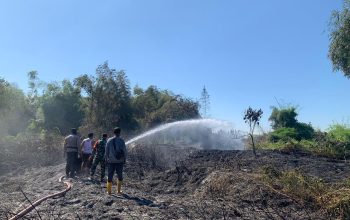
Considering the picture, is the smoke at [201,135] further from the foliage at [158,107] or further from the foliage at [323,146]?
the foliage at [158,107]

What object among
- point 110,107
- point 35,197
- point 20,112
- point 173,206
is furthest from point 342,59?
point 20,112

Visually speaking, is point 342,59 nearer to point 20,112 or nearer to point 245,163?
point 245,163

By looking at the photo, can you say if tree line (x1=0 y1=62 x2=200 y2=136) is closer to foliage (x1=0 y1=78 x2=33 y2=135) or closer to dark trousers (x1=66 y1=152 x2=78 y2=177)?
foliage (x1=0 y1=78 x2=33 y2=135)

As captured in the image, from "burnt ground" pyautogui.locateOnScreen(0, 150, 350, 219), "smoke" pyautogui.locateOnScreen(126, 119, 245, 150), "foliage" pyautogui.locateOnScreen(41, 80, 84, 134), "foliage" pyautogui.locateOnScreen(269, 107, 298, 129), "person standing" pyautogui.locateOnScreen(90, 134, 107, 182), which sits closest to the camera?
"burnt ground" pyautogui.locateOnScreen(0, 150, 350, 219)

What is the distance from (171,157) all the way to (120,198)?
353 inches

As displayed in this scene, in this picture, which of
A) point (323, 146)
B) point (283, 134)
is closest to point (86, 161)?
point (323, 146)

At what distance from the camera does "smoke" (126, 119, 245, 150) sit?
93.0ft

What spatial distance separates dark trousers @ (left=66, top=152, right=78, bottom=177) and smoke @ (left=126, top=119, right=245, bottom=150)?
12.4 m

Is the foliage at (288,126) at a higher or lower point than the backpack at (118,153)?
higher

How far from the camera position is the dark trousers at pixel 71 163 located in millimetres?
15297

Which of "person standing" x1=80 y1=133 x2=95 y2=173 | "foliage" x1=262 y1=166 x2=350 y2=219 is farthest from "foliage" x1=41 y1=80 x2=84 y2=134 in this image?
"foliage" x1=262 y1=166 x2=350 y2=219

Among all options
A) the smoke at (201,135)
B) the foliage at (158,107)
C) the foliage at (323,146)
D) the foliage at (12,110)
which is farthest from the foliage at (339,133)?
the foliage at (12,110)

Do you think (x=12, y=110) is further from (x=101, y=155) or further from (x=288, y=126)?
(x=101, y=155)

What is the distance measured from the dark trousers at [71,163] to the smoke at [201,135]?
12414 millimetres
